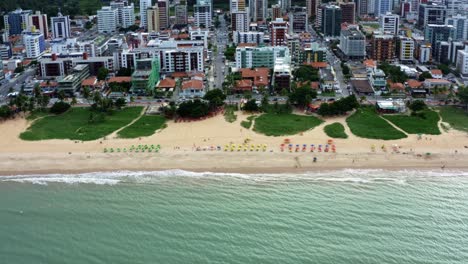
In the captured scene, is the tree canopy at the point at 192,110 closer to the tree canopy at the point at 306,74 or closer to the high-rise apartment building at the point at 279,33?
the tree canopy at the point at 306,74

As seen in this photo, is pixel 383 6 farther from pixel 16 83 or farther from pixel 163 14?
pixel 16 83

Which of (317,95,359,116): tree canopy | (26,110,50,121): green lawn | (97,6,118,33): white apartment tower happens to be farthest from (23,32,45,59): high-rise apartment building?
(317,95,359,116): tree canopy

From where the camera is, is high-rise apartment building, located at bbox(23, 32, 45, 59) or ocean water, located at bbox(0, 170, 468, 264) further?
high-rise apartment building, located at bbox(23, 32, 45, 59)

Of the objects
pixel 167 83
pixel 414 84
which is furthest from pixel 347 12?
pixel 167 83

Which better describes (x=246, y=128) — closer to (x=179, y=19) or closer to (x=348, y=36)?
(x=348, y=36)

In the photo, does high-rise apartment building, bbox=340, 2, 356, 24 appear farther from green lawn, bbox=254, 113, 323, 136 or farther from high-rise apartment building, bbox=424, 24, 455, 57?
green lawn, bbox=254, 113, 323, 136

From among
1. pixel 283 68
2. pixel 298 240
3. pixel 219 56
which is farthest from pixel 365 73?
pixel 298 240
